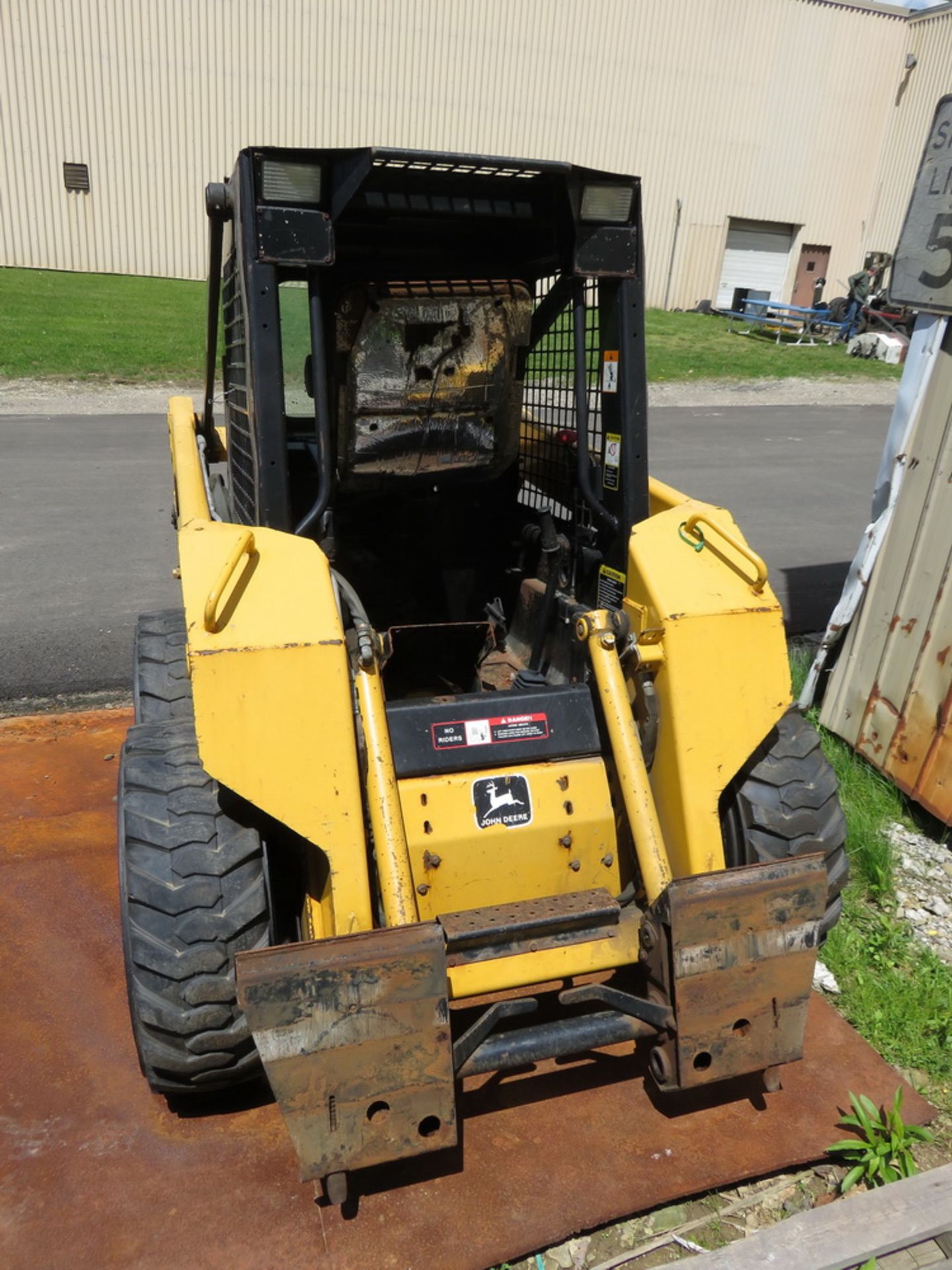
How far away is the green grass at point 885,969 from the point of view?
3.03m

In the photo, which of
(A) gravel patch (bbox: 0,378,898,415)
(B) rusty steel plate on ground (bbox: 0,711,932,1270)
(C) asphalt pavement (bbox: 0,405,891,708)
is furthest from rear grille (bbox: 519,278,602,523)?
(A) gravel patch (bbox: 0,378,898,415)

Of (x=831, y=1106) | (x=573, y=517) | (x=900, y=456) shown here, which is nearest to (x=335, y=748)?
(x=573, y=517)

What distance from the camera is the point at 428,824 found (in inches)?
105

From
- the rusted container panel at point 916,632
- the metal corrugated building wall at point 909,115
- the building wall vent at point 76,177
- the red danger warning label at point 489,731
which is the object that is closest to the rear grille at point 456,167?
the red danger warning label at point 489,731

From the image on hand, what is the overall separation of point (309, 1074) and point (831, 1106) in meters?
1.59

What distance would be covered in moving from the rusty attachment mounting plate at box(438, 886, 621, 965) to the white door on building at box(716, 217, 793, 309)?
26.6m

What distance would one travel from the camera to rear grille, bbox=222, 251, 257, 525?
118 inches

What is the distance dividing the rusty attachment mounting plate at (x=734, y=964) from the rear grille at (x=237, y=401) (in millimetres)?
1692

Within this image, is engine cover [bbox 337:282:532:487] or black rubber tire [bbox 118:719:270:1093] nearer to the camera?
black rubber tire [bbox 118:719:270:1093]

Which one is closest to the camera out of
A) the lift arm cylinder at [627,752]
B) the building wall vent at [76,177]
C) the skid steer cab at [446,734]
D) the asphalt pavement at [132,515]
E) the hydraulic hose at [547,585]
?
the skid steer cab at [446,734]

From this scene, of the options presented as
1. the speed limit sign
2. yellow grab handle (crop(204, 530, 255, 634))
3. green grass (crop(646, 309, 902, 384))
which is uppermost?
the speed limit sign

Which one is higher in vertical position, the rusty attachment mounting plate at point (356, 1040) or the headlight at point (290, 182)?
the headlight at point (290, 182)

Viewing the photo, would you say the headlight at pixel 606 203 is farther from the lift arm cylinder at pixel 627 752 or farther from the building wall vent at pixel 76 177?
the building wall vent at pixel 76 177

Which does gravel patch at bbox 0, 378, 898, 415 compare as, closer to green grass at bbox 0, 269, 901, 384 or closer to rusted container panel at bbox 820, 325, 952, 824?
green grass at bbox 0, 269, 901, 384
